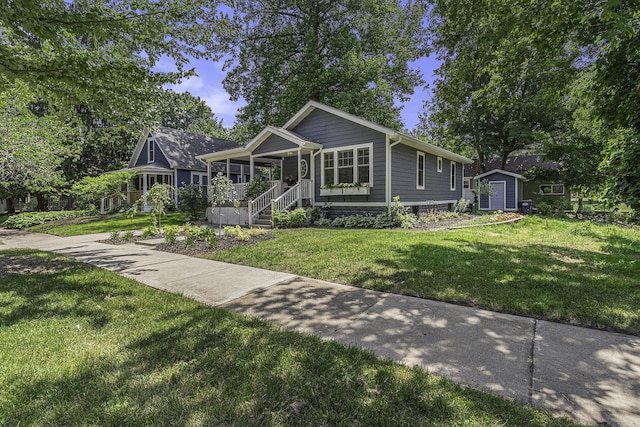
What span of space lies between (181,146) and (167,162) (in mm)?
1975

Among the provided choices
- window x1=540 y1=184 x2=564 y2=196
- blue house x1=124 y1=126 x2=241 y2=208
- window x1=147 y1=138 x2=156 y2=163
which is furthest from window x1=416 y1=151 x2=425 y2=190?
window x1=147 y1=138 x2=156 y2=163

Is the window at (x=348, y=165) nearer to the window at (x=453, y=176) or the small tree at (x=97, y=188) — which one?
the window at (x=453, y=176)

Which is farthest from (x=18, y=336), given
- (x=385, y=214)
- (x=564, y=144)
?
(x=564, y=144)

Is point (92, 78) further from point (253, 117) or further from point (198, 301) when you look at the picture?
point (253, 117)

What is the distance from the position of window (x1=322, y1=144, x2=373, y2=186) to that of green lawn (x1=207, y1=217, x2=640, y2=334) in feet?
14.9

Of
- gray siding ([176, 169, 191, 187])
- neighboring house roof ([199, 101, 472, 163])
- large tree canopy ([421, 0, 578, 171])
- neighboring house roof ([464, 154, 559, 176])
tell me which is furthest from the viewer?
neighboring house roof ([464, 154, 559, 176])

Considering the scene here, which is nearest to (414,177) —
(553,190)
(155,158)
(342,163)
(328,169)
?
(342,163)

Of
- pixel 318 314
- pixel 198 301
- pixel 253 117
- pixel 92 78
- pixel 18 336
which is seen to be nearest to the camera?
pixel 18 336

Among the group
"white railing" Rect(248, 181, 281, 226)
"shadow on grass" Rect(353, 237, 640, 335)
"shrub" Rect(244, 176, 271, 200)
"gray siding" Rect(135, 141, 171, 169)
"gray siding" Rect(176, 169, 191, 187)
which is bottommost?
"shadow on grass" Rect(353, 237, 640, 335)

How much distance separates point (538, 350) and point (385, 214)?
911cm

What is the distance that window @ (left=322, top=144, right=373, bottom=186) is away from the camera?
12508 mm

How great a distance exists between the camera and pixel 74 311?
371 centimetres

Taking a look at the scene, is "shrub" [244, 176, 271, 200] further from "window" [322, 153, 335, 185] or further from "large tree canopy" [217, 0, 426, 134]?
"large tree canopy" [217, 0, 426, 134]

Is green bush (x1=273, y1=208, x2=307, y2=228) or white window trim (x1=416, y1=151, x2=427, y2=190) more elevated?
white window trim (x1=416, y1=151, x2=427, y2=190)
